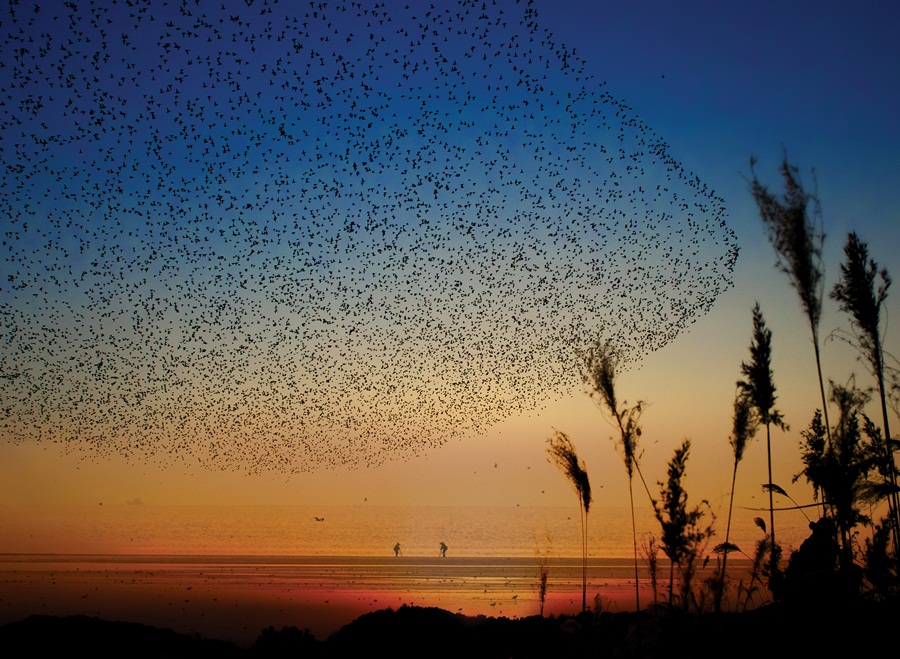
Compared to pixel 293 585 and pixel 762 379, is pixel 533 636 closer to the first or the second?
pixel 762 379

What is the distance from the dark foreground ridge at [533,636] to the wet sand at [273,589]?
3.15 m

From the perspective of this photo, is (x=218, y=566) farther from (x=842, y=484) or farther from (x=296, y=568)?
(x=842, y=484)

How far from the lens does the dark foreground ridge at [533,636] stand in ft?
20.3

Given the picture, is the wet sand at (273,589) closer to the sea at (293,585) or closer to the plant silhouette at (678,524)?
the sea at (293,585)

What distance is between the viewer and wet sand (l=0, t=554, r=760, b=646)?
18516mm

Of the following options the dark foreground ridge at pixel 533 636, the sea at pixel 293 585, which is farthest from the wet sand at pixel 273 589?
the dark foreground ridge at pixel 533 636

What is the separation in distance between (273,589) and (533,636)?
17301 mm

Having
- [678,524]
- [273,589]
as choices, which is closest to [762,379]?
[678,524]

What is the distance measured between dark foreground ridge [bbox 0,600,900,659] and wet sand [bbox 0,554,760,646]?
10.3 ft

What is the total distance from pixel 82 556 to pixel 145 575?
12.4 meters

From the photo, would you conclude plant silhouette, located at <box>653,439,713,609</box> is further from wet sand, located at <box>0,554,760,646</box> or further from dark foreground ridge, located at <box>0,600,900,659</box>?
wet sand, located at <box>0,554,760,646</box>

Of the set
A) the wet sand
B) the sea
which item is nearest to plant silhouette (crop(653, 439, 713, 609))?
the sea

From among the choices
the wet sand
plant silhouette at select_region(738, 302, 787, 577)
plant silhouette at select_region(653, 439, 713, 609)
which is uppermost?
plant silhouette at select_region(738, 302, 787, 577)

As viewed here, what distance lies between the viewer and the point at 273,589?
979 inches
